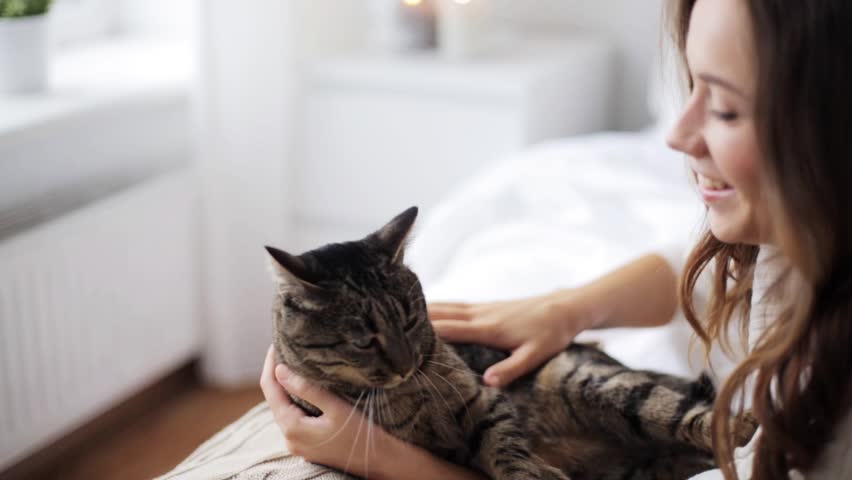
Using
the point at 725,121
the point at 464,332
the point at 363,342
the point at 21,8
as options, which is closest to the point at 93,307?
the point at 21,8

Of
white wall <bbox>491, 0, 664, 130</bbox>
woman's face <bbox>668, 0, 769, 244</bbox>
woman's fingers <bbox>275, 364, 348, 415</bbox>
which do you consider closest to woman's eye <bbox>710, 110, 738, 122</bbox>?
woman's face <bbox>668, 0, 769, 244</bbox>

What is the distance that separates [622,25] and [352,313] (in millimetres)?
1994

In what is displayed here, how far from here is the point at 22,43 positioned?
1862mm

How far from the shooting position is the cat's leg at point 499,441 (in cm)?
96

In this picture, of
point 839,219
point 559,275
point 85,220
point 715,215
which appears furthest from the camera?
point 85,220

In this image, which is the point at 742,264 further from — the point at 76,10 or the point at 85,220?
the point at 76,10

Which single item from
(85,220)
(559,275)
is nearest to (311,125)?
(85,220)

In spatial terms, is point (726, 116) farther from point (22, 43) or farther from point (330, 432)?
point (22, 43)

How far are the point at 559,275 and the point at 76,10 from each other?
5.32 ft

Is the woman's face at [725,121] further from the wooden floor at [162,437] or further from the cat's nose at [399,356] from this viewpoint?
the wooden floor at [162,437]

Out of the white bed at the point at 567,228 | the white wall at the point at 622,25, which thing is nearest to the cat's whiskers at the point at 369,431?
the white bed at the point at 567,228

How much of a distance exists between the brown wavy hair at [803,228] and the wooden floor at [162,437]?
1642mm

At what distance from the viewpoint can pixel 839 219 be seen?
73 cm

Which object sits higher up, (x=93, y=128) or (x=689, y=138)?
(x=689, y=138)
